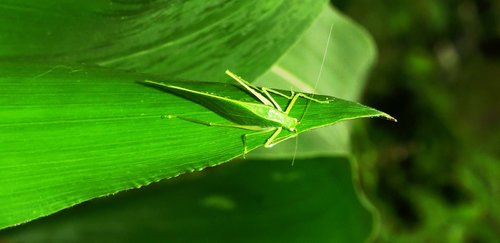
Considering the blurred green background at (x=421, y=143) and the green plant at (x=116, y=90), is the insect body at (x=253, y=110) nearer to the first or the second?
the green plant at (x=116, y=90)

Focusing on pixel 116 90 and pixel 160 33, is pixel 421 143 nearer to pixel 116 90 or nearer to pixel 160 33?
pixel 160 33

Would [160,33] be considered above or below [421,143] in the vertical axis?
above

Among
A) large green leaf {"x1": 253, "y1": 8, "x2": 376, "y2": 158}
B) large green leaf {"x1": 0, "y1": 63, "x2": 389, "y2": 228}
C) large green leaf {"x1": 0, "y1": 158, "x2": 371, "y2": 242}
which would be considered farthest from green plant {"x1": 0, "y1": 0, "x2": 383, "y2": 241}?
large green leaf {"x1": 0, "y1": 158, "x2": 371, "y2": 242}

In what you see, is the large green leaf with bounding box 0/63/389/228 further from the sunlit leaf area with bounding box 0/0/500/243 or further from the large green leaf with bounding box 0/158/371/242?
the large green leaf with bounding box 0/158/371/242

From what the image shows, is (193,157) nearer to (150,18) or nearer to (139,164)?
(139,164)

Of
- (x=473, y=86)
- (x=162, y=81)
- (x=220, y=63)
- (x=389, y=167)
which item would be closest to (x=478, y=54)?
(x=473, y=86)


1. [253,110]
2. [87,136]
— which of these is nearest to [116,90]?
[87,136]
